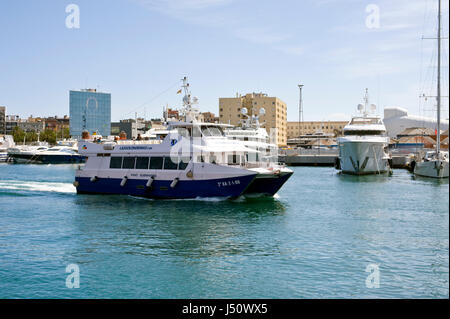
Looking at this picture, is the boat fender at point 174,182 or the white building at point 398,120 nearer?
the boat fender at point 174,182

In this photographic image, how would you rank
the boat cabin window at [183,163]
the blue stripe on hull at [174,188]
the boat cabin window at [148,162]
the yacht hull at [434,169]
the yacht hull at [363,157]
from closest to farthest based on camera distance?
1. the blue stripe on hull at [174,188]
2. the boat cabin window at [183,163]
3. the boat cabin window at [148,162]
4. the yacht hull at [434,169]
5. the yacht hull at [363,157]

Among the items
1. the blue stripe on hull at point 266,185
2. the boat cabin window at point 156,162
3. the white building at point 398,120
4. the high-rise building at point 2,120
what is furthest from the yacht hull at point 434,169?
the high-rise building at point 2,120

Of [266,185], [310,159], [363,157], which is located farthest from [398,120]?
[266,185]

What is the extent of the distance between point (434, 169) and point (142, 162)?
1365 inches

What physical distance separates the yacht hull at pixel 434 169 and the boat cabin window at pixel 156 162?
33022mm

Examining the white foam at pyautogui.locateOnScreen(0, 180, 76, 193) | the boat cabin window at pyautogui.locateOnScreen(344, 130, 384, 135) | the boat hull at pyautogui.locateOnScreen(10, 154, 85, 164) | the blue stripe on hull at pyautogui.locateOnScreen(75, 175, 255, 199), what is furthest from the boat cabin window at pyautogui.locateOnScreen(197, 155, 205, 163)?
the boat hull at pyautogui.locateOnScreen(10, 154, 85, 164)

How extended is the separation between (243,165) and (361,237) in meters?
11.4

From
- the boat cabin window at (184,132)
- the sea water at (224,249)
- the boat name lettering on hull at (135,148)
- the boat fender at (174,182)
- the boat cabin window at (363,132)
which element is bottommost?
the sea water at (224,249)

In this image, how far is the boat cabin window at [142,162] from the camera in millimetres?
30047

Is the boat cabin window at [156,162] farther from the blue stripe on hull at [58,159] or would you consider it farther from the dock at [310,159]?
the blue stripe on hull at [58,159]

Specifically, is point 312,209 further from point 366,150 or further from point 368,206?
point 366,150

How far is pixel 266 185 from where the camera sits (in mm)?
30188

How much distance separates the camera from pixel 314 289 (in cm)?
1210
